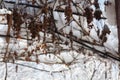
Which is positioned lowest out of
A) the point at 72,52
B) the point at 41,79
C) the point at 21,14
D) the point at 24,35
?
the point at 41,79

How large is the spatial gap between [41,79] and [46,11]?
24.7 inches

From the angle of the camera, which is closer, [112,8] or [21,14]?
[21,14]

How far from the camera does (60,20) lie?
9.49 ft

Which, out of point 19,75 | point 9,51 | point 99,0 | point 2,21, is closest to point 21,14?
point 2,21

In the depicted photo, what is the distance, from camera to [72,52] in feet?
9.30

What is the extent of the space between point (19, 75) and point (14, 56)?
17cm

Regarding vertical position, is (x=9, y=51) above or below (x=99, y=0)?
below

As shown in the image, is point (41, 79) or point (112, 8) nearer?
point (41, 79)

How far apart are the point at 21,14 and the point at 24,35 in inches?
7.7

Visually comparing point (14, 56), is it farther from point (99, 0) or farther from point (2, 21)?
point (99, 0)

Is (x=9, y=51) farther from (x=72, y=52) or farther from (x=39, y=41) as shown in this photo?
(x=72, y=52)

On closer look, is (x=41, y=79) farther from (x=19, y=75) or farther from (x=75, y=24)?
(x=75, y=24)

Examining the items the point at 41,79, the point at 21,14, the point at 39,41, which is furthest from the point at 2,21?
the point at 41,79

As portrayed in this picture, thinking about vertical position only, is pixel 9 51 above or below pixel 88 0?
below
